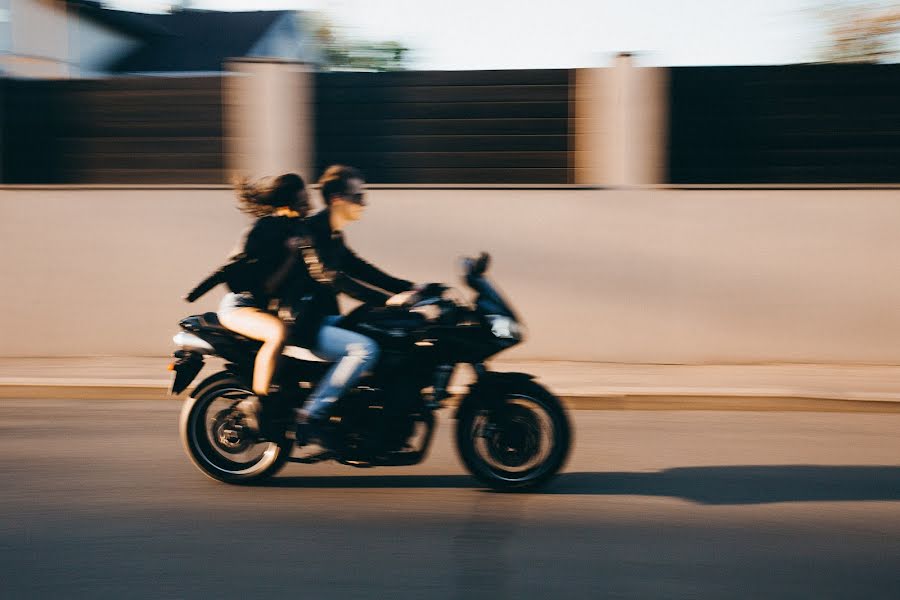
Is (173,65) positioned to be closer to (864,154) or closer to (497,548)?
(864,154)

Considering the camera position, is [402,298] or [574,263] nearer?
[402,298]

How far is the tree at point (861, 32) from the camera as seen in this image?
14820mm

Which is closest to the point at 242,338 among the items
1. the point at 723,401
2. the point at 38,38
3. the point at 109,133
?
the point at 723,401

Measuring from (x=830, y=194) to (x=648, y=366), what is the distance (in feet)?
8.68

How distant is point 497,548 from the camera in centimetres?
466

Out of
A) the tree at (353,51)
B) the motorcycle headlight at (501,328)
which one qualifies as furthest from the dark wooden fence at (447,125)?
the tree at (353,51)

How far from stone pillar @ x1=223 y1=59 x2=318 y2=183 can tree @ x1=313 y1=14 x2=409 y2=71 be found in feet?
66.7

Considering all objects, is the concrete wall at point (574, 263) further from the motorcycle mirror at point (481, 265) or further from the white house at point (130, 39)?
the white house at point (130, 39)

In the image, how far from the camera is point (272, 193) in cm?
564

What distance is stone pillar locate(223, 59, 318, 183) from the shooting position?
11328mm

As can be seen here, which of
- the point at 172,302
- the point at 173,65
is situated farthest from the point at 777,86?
the point at 173,65

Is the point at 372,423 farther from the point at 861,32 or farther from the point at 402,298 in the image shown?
the point at 861,32

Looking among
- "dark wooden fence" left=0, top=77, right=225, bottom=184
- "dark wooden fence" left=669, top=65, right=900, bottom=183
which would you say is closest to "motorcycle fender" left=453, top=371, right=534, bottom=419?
"dark wooden fence" left=669, top=65, right=900, bottom=183

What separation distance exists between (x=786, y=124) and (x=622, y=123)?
5.75 feet
